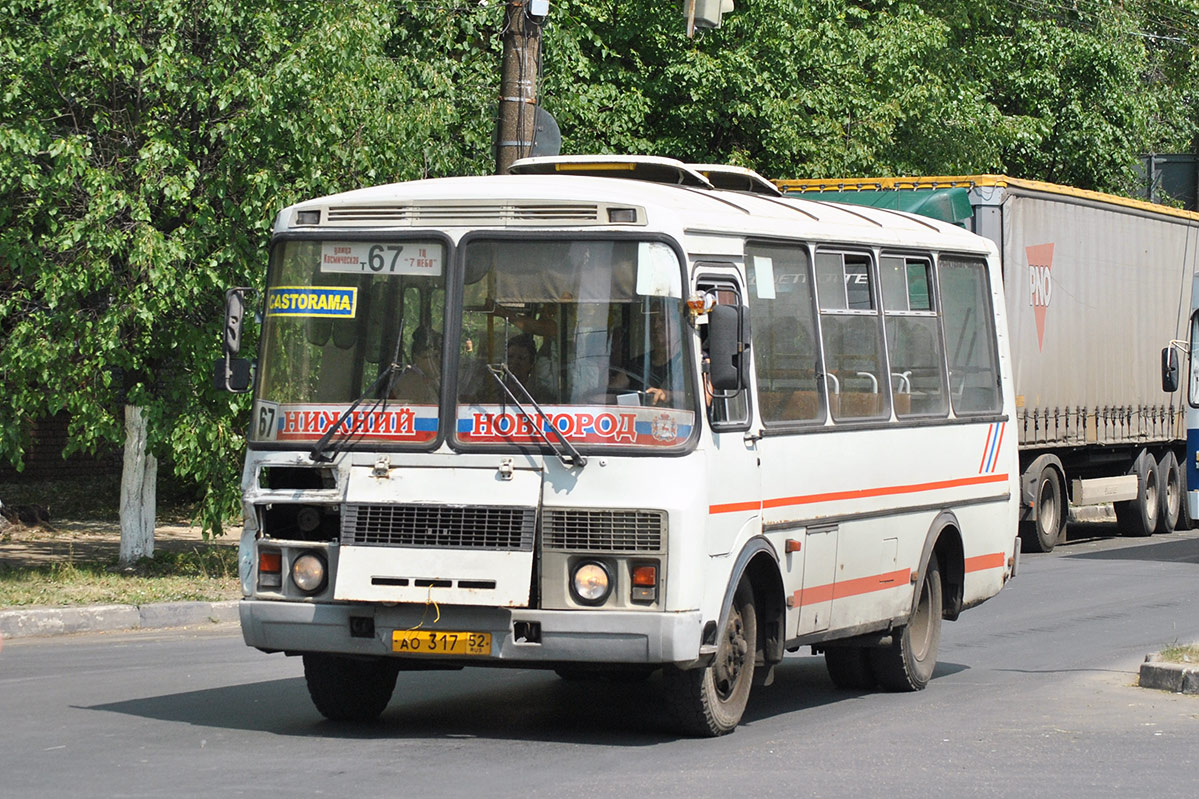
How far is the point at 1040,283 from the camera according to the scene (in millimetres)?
21750

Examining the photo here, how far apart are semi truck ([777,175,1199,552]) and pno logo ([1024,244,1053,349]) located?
2 centimetres

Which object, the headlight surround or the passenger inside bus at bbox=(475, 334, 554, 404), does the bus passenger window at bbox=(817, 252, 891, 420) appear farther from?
the headlight surround

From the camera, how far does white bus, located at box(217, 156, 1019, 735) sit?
8406 mm

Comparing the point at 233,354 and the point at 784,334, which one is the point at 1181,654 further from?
the point at 233,354

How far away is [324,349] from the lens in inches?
355

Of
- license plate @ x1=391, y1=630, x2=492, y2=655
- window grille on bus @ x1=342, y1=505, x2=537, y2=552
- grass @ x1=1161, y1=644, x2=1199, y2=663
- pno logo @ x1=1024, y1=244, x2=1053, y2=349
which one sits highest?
pno logo @ x1=1024, y1=244, x2=1053, y2=349

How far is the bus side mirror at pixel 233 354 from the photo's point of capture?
30.2 feet

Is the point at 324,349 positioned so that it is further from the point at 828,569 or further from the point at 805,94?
the point at 805,94

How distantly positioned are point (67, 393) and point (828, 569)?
7880 millimetres

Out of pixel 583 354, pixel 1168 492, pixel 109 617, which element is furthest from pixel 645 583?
pixel 1168 492

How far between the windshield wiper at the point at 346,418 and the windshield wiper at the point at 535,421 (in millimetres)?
506

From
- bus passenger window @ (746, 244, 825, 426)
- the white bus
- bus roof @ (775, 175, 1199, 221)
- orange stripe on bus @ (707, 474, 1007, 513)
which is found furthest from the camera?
bus roof @ (775, 175, 1199, 221)

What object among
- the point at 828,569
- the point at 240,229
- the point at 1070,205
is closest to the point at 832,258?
the point at 828,569

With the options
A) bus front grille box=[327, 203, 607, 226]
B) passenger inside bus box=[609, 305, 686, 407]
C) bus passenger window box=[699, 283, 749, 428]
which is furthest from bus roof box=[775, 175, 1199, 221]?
passenger inside bus box=[609, 305, 686, 407]
